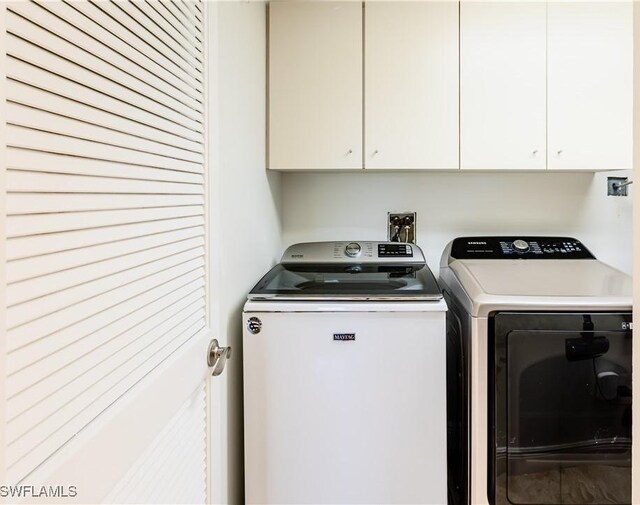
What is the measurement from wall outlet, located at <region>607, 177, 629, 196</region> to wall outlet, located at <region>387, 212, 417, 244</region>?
0.94m

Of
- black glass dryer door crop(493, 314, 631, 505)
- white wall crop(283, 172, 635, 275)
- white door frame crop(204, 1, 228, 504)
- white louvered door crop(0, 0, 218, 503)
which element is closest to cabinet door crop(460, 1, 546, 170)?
white wall crop(283, 172, 635, 275)

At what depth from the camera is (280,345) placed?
55.6 inches

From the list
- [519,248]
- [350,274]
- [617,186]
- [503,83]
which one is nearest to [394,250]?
[350,274]

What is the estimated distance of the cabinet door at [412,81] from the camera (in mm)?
1744

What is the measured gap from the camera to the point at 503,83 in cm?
175

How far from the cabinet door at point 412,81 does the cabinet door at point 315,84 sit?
6 centimetres

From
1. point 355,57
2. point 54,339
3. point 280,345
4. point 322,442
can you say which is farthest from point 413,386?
point 355,57

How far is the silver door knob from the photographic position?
1.10 metres

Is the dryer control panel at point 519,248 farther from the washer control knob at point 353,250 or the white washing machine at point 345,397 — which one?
the white washing machine at point 345,397

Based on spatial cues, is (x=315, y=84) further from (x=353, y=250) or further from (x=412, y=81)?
(x=353, y=250)

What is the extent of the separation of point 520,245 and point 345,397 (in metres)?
1.10

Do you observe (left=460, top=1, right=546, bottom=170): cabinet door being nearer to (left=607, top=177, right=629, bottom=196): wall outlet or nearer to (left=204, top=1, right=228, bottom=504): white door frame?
(left=607, top=177, right=629, bottom=196): wall outlet

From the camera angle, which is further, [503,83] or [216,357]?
[503,83]

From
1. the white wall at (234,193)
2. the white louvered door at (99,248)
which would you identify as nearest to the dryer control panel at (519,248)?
the white wall at (234,193)
